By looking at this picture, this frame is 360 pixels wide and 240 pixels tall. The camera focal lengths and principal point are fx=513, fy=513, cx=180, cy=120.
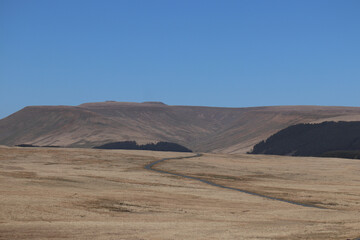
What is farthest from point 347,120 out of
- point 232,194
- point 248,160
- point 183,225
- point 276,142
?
point 183,225

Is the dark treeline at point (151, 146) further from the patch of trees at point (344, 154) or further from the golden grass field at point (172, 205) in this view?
the golden grass field at point (172, 205)

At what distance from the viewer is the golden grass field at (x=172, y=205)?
3288 cm

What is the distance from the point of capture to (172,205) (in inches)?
1927

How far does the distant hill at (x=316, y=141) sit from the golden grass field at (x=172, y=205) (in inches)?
2205

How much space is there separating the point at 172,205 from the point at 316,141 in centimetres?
11868

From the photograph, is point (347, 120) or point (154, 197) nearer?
point (154, 197)

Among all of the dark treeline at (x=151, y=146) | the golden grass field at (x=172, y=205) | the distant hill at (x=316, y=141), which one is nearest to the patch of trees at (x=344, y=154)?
the distant hill at (x=316, y=141)

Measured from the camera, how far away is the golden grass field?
108ft

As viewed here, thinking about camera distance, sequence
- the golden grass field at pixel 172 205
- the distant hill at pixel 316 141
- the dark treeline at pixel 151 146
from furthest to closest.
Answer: the dark treeline at pixel 151 146 → the distant hill at pixel 316 141 → the golden grass field at pixel 172 205

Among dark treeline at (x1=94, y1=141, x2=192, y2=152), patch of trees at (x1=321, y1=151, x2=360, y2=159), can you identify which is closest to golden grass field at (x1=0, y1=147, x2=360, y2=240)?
patch of trees at (x1=321, y1=151, x2=360, y2=159)

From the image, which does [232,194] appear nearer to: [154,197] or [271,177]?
[154,197]

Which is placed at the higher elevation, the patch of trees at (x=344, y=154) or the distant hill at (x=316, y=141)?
the distant hill at (x=316, y=141)

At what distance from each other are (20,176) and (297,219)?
37.6 meters

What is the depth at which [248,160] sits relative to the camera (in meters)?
125
